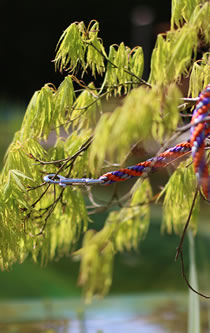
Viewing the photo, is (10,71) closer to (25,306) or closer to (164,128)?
(25,306)

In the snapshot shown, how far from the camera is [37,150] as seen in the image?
1090 mm

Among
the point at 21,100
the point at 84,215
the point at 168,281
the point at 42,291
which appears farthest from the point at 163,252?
the point at 21,100

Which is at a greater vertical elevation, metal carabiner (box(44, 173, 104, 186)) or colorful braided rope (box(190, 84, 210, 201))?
colorful braided rope (box(190, 84, 210, 201))

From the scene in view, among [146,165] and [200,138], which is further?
[146,165]

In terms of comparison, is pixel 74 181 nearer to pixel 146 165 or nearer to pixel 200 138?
pixel 146 165

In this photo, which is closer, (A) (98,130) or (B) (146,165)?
(A) (98,130)

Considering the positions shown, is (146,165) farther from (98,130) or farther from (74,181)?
(98,130)

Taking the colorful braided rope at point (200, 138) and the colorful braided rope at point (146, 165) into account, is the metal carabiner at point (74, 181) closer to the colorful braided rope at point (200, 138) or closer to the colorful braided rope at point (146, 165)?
the colorful braided rope at point (146, 165)

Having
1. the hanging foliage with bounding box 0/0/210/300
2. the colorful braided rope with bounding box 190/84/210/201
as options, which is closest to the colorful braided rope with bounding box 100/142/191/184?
the hanging foliage with bounding box 0/0/210/300

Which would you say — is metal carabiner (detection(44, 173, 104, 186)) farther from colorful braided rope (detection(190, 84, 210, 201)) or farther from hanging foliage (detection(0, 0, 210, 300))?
colorful braided rope (detection(190, 84, 210, 201))

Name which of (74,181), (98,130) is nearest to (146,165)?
(74,181)

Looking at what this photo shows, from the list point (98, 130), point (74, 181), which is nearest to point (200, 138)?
point (98, 130)

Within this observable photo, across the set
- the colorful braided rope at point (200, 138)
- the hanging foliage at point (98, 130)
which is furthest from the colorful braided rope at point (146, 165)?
the colorful braided rope at point (200, 138)

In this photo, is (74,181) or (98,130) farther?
(74,181)
